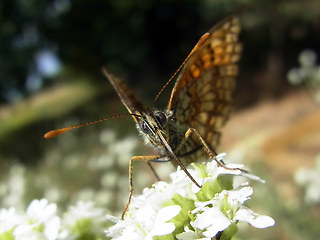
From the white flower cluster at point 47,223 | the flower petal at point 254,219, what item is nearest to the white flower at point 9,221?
the white flower cluster at point 47,223

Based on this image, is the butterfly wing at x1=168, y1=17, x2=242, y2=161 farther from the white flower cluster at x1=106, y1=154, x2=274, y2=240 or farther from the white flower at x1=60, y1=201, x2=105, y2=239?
the white flower at x1=60, y1=201, x2=105, y2=239

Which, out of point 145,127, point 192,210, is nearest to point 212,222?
point 192,210

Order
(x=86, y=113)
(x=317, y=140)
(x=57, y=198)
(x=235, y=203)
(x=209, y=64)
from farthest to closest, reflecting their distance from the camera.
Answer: (x=86, y=113) < (x=317, y=140) < (x=57, y=198) < (x=209, y=64) < (x=235, y=203)

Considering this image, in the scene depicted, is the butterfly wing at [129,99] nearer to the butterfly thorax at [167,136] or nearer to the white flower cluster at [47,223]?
the butterfly thorax at [167,136]

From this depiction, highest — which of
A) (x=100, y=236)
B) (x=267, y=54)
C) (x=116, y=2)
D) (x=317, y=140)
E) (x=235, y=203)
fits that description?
(x=116, y=2)

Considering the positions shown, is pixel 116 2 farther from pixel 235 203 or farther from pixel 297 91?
pixel 235 203

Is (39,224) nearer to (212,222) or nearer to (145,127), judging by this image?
(145,127)

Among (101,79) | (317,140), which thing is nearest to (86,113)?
(101,79)
